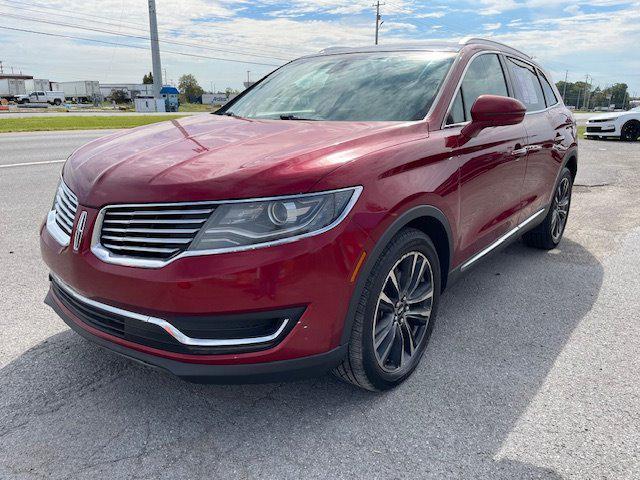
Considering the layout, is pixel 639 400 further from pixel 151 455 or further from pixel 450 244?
pixel 151 455

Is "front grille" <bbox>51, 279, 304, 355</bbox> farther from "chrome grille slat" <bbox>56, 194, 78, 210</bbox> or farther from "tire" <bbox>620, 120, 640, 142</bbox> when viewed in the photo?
"tire" <bbox>620, 120, 640, 142</bbox>

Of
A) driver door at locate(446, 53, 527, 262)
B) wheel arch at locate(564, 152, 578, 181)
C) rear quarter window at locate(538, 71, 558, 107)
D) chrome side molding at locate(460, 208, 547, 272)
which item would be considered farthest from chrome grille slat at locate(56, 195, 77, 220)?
wheel arch at locate(564, 152, 578, 181)

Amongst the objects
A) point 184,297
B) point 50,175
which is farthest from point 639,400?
point 50,175

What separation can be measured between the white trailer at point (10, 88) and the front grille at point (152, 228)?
87.8 meters

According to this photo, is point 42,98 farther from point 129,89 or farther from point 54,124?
point 54,124

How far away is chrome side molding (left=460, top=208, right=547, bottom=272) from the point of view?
11.1ft

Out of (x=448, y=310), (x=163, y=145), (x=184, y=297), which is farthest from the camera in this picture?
(x=448, y=310)

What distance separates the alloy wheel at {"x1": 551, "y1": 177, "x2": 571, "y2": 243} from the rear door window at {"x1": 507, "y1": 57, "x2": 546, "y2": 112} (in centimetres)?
89

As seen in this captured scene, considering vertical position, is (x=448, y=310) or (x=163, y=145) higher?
(x=163, y=145)

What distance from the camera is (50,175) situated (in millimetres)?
8508

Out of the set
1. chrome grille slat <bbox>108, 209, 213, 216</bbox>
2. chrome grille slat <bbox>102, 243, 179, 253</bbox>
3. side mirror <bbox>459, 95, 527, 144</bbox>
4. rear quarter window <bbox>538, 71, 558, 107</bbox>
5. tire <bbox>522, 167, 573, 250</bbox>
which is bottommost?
tire <bbox>522, 167, 573, 250</bbox>

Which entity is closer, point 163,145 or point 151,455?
point 151,455

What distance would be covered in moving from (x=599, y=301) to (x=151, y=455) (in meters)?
3.31

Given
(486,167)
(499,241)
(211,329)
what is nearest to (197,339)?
(211,329)
